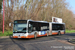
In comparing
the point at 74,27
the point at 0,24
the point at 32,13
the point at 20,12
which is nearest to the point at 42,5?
the point at 32,13

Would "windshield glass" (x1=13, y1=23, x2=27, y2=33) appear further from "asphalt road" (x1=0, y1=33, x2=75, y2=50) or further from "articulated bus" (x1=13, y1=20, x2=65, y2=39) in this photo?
"asphalt road" (x1=0, y1=33, x2=75, y2=50)

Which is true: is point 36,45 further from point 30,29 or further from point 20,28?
point 30,29

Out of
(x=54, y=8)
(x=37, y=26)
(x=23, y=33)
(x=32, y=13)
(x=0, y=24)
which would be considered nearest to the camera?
(x=23, y=33)

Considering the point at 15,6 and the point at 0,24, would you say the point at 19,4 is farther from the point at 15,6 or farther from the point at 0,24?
the point at 0,24

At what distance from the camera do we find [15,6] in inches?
1223

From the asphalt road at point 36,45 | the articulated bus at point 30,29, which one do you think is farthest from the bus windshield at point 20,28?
the asphalt road at point 36,45

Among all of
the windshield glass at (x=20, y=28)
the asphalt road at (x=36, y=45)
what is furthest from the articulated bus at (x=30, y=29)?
the asphalt road at (x=36, y=45)

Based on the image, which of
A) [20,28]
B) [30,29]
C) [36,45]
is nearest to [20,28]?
[20,28]

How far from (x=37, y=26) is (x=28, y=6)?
13.8 m

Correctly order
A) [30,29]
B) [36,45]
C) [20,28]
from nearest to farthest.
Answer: [36,45] < [20,28] < [30,29]

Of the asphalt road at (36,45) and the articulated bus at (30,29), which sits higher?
the articulated bus at (30,29)

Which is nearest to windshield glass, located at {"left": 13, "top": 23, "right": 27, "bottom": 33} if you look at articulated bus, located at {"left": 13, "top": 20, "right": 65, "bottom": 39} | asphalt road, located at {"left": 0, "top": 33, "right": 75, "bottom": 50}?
articulated bus, located at {"left": 13, "top": 20, "right": 65, "bottom": 39}

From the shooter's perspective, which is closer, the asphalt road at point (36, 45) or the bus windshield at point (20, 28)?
the asphalt road at point (36, 45)

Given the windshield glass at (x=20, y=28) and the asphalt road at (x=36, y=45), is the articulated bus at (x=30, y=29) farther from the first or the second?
the asphalt road at (x=36, y=45)
